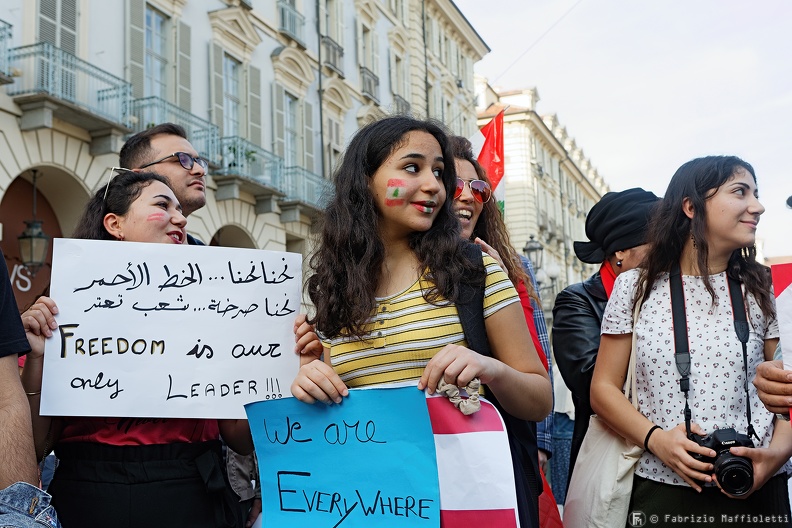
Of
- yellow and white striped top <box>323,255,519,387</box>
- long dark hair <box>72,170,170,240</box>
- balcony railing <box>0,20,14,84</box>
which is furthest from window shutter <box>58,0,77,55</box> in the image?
yellow and white striped top <box>323,255,519,387</box>

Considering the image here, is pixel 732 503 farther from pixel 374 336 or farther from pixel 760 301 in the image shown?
pixel 374 336

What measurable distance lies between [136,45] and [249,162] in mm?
3822

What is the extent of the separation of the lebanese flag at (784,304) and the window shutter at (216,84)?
15975 millimetres

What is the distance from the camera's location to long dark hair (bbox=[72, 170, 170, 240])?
3.09 m

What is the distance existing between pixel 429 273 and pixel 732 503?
123 cm

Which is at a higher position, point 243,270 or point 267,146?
point 267,146

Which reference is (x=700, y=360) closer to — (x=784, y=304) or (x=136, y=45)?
(x=784, y=304)

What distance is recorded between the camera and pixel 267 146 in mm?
19781

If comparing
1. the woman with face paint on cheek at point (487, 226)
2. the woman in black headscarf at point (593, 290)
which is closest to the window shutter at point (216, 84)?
the woman in black headscarf at point (593, 290)

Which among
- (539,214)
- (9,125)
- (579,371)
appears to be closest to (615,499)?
(579,371)

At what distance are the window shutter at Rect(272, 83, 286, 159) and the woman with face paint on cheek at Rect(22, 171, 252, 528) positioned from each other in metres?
17.7

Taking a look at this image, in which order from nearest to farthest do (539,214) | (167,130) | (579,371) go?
(579,371)
(167,130)
(539,214)

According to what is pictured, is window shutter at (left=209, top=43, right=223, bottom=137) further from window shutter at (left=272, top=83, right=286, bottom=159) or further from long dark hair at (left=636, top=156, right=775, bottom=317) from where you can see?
long dark hair at (left=636, top=156, right=775, bottom=317)

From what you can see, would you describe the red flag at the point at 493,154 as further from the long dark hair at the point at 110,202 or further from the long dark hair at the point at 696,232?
the long dark hair at the point at 110,202
